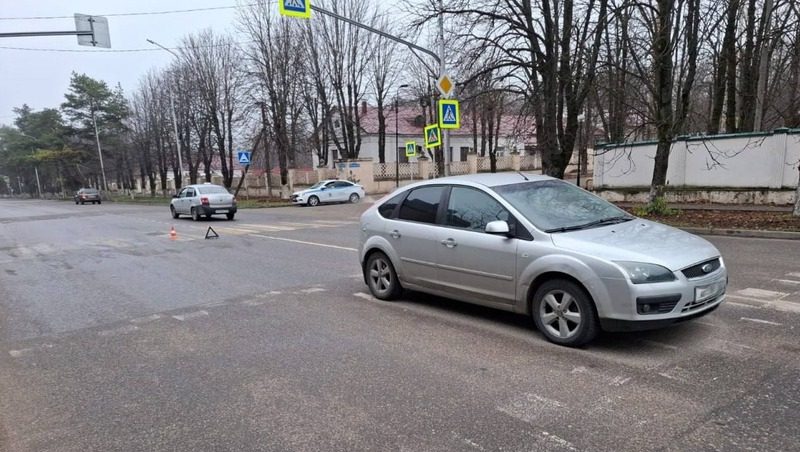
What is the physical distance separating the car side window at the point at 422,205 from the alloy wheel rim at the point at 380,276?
736 mm

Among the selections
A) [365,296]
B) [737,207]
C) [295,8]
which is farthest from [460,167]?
[365,296]

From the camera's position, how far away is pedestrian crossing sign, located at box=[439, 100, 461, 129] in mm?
16328

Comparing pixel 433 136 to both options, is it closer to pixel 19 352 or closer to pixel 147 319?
pixel 147 319

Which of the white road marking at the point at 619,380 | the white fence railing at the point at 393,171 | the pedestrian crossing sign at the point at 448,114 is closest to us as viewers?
the white road marking at the point at 619,380

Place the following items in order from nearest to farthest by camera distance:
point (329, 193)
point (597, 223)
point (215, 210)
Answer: point (597, 223)
point (215, 210)
point (329, 193)

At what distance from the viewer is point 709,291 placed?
449 cm

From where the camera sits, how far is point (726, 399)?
3570mm

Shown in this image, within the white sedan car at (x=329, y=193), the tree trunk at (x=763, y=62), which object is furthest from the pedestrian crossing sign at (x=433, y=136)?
the white sedan car at (x=329, y=193)

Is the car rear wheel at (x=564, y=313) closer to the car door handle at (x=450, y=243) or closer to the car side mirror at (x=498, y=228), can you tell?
the car side mirror at (x=498, y=228)

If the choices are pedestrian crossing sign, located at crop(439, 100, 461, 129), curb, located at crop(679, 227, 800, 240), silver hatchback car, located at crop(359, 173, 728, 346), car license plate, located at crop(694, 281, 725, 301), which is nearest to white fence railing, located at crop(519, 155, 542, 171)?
pedestrian crossing sign, located at crop(439, 100, 461, 129)

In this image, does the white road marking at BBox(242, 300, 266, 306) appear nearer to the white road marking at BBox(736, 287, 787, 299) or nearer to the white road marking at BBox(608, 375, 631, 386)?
the white road marking at BBox(608, 375, 631, 386)

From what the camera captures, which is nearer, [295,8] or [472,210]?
[472,210]

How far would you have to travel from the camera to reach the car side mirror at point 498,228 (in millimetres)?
5008

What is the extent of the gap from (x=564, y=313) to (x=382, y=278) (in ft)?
8.89
